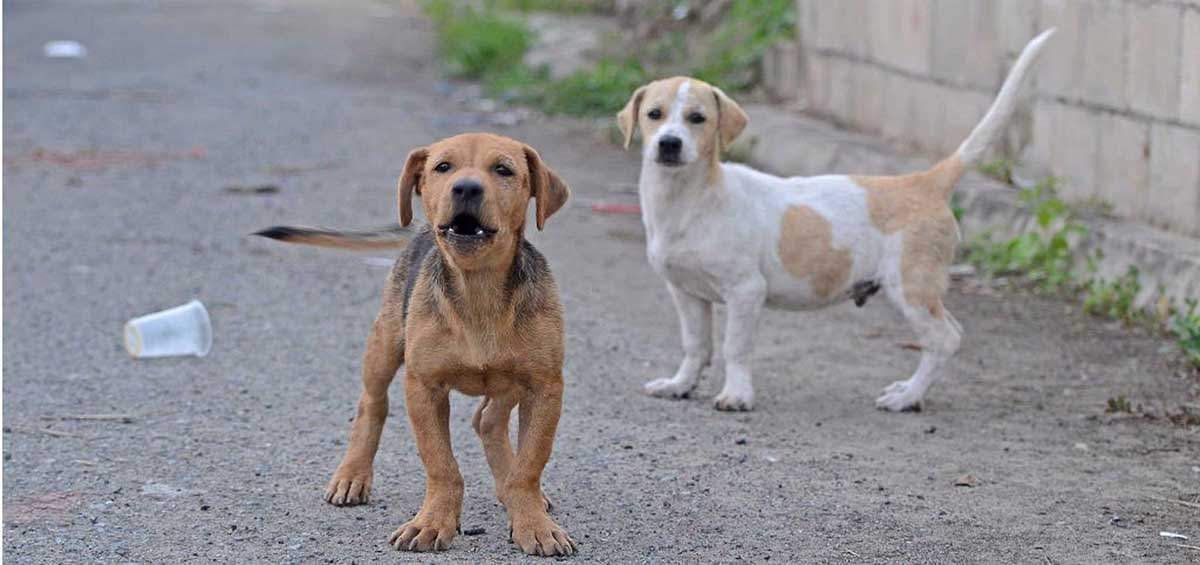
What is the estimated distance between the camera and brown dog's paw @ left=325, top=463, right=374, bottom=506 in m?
4.69

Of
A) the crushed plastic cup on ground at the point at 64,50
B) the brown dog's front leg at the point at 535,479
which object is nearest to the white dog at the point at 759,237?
the brown dog's front leg at the point at 535,479

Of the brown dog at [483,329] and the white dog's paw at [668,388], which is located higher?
the brown dog at [483,329]

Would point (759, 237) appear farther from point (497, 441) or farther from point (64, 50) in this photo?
point (64, 50)

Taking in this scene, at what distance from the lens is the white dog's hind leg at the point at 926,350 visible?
611 centimetres

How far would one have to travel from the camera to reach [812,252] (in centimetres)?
618

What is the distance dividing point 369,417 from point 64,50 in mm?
13703

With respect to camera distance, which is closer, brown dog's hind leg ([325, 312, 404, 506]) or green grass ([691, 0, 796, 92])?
brown dog's hind leg ([325, 312, 404, 506])

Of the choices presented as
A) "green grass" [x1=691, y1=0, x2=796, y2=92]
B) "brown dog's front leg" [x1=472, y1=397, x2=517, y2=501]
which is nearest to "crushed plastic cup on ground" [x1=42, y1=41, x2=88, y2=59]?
"green grass" [x1=691, y1=0, x2=796, y2=92]

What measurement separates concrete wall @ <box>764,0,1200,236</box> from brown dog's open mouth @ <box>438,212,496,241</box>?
4.24 meters

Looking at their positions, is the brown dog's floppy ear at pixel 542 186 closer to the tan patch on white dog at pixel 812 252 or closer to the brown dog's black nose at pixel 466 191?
the brown dog's black nose at pixel 466 191

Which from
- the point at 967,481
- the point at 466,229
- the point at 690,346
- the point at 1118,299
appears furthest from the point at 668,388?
the point at 1118,299

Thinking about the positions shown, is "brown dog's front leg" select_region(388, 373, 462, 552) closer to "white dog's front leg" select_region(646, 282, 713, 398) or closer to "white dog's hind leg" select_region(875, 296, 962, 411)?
"white dog's front leg" select_region(646, 282, 713, 398)

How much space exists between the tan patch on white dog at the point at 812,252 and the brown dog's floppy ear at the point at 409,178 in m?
2.13

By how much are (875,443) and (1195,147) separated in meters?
2.56
